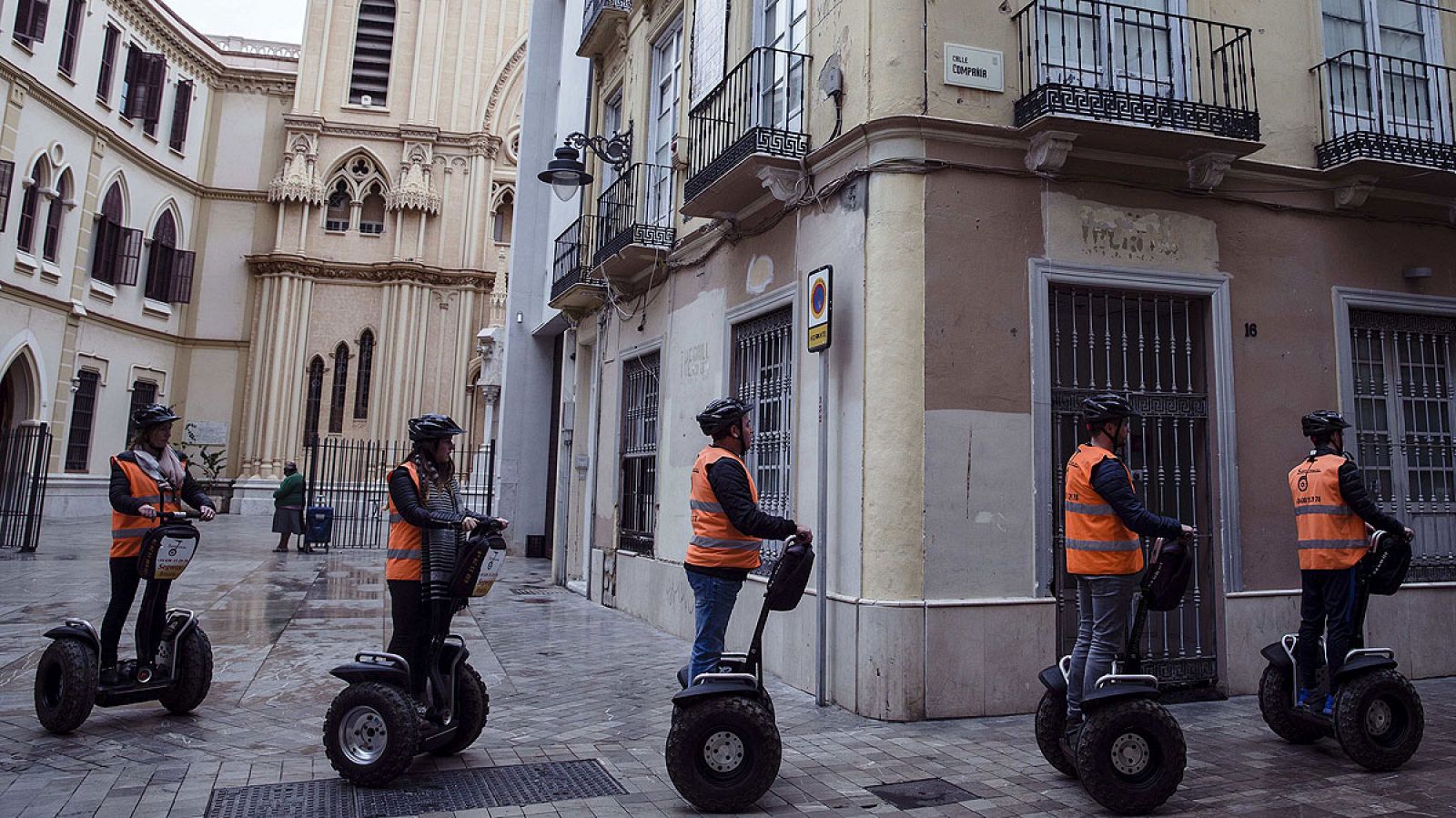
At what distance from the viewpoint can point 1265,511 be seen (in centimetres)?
754

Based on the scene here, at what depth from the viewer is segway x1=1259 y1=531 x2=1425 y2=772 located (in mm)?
5301

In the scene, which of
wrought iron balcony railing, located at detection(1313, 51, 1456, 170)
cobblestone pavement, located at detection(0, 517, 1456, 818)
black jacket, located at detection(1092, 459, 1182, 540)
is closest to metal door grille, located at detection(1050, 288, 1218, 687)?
cobblestone pavement, located at detection(0, 517, 1456, 818)

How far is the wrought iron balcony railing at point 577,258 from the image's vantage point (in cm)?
1302

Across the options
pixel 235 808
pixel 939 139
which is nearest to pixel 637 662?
pixel 235 808

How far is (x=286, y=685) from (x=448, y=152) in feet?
99.8

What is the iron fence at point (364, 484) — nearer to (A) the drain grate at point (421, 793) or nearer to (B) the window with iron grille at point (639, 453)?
(B) the window with iron grille at point (639, 453)

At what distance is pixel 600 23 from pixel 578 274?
11.4 feet

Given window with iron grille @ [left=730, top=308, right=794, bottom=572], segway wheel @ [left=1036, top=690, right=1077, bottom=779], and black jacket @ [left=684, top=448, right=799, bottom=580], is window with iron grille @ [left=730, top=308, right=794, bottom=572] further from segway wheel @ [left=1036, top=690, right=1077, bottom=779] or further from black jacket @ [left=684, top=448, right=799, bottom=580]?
segway wheel @ [left=1036, top=690, right=1077, bottom=779]

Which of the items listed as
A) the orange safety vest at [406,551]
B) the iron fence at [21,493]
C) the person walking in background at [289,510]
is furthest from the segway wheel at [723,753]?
the person walking in background at [289,510]

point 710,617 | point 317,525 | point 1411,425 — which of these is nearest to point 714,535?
point 710,617

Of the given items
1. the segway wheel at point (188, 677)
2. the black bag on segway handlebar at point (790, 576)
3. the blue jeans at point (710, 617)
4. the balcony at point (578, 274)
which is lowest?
the segway wheel at point (188, 677)

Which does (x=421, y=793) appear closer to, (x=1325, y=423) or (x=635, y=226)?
(x=1325, y=423)

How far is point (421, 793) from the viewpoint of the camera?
477 cm

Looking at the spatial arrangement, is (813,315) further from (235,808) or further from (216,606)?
(216,606)
